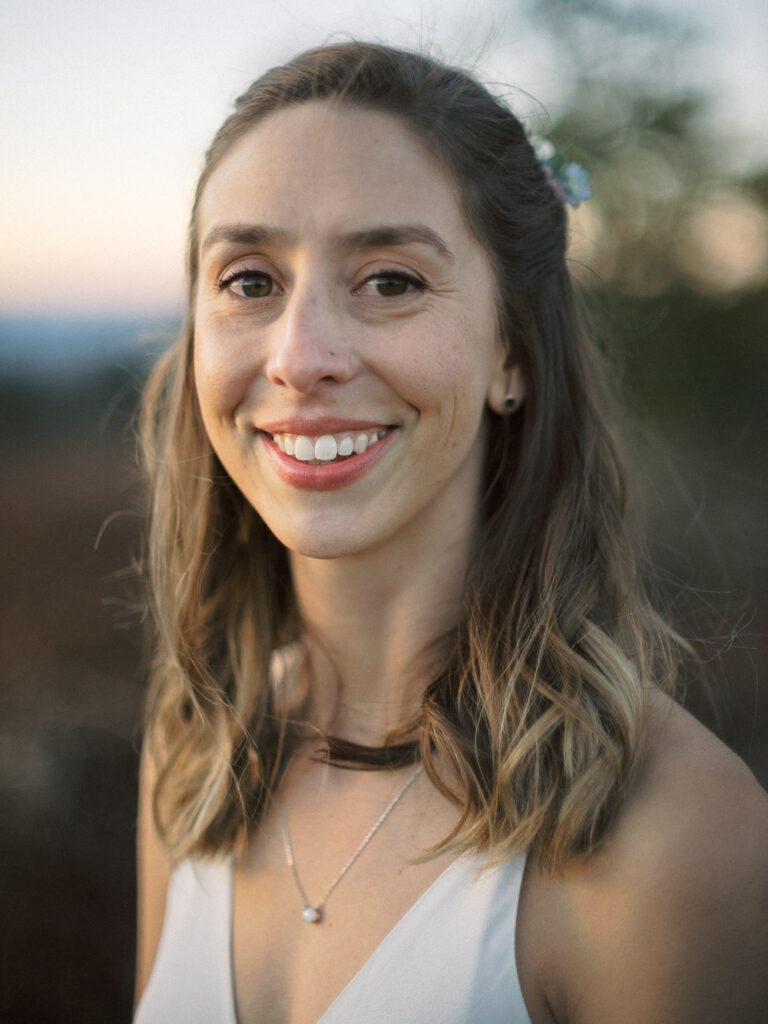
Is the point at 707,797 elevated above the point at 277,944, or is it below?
above

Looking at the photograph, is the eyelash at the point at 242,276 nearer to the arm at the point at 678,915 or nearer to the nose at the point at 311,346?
the nose at the point at 311,346

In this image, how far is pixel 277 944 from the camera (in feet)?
5.58

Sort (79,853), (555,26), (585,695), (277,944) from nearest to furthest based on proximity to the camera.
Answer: (585,695)
(277,944)
(555,26)
(79,853)

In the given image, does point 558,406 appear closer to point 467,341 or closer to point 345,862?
point 467,341

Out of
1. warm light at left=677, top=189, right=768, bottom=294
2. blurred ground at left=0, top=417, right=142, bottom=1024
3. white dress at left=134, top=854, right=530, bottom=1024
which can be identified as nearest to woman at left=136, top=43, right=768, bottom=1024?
white dress at left=134, top=854, right=530, bottom=1024

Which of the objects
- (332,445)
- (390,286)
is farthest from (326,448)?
(390,286)

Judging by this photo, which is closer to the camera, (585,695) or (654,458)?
(585,695)

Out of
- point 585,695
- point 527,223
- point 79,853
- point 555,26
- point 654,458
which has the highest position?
point 555,26

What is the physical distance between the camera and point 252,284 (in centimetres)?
171

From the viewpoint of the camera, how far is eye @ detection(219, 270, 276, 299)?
1698 millimetres

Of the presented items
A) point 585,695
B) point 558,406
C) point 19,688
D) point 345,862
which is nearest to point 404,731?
point 345,862

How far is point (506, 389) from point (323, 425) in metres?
0.45

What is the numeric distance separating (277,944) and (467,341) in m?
1.23

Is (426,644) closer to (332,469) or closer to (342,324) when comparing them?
(332,469)
